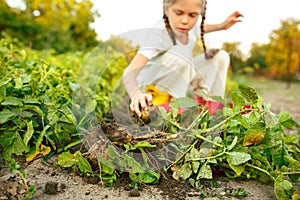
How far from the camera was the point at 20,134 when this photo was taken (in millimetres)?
1288

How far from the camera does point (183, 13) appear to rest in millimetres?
1721

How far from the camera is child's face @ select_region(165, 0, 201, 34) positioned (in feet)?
5.59

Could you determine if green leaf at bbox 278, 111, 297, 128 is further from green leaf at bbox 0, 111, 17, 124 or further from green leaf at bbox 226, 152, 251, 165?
green leaf at bbox 0, 111, 17, 124

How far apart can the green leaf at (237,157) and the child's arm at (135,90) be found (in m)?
0.42

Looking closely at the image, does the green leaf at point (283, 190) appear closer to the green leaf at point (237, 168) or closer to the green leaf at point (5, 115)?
the green leaf at point (237, 168)

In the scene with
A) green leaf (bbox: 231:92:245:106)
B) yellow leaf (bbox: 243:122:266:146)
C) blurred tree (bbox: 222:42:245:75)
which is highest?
blurred tree (bbox: 222:42:245:75)

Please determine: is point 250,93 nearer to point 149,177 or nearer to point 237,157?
point 237,157

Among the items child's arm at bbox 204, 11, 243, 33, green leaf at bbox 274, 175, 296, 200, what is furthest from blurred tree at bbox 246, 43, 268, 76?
green leaf at bbox 274, 175, 296, 200

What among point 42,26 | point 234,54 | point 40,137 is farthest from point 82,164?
point 234,54

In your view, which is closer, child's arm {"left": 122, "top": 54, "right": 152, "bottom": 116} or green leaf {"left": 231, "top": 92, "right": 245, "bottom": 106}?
green leaf {"left": 231, "top": 92, "right": 245, "bottom": 106}

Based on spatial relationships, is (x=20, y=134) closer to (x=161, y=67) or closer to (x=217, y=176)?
(x=217, y=176)

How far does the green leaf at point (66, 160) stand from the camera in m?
1.16

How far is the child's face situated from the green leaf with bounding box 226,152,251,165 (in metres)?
0.84

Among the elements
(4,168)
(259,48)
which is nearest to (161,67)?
(4,168)
